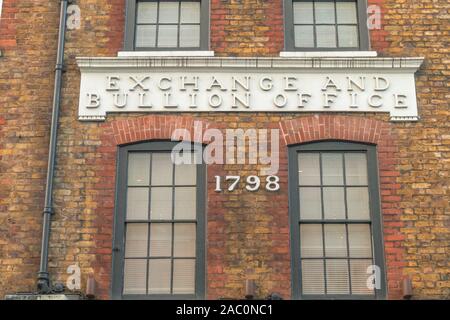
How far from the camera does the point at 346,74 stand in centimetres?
1131

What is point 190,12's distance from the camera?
11.9 m

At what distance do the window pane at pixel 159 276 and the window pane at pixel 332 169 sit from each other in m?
2.51

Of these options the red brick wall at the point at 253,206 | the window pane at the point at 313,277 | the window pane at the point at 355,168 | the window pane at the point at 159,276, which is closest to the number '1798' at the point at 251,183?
the red brick wall at the point at 253,206

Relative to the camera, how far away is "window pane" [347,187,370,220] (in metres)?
10.7

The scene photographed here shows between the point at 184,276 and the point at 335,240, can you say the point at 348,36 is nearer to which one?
the point at 335,240

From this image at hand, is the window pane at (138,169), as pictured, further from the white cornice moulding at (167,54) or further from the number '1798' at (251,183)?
the white cornice moulding at (167,54)

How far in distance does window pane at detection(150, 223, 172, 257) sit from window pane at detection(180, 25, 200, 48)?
284 centimetres

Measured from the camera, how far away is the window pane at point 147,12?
11.9m

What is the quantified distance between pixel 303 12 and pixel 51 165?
14.6 ft

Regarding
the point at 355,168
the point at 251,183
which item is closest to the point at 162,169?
the point at 251,183

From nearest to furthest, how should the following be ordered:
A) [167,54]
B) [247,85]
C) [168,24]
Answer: [247,85]
[167,54]
[168,24]

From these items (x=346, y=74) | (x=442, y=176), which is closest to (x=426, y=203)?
(x=442, y=176)

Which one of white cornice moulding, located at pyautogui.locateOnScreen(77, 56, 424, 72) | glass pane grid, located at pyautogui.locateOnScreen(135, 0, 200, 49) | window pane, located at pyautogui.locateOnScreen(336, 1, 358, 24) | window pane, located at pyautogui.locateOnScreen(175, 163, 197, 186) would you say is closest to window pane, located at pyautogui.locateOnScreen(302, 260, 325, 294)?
window pane, located at pyautogui.locateOnScreen(175, 163, 197, 186)
